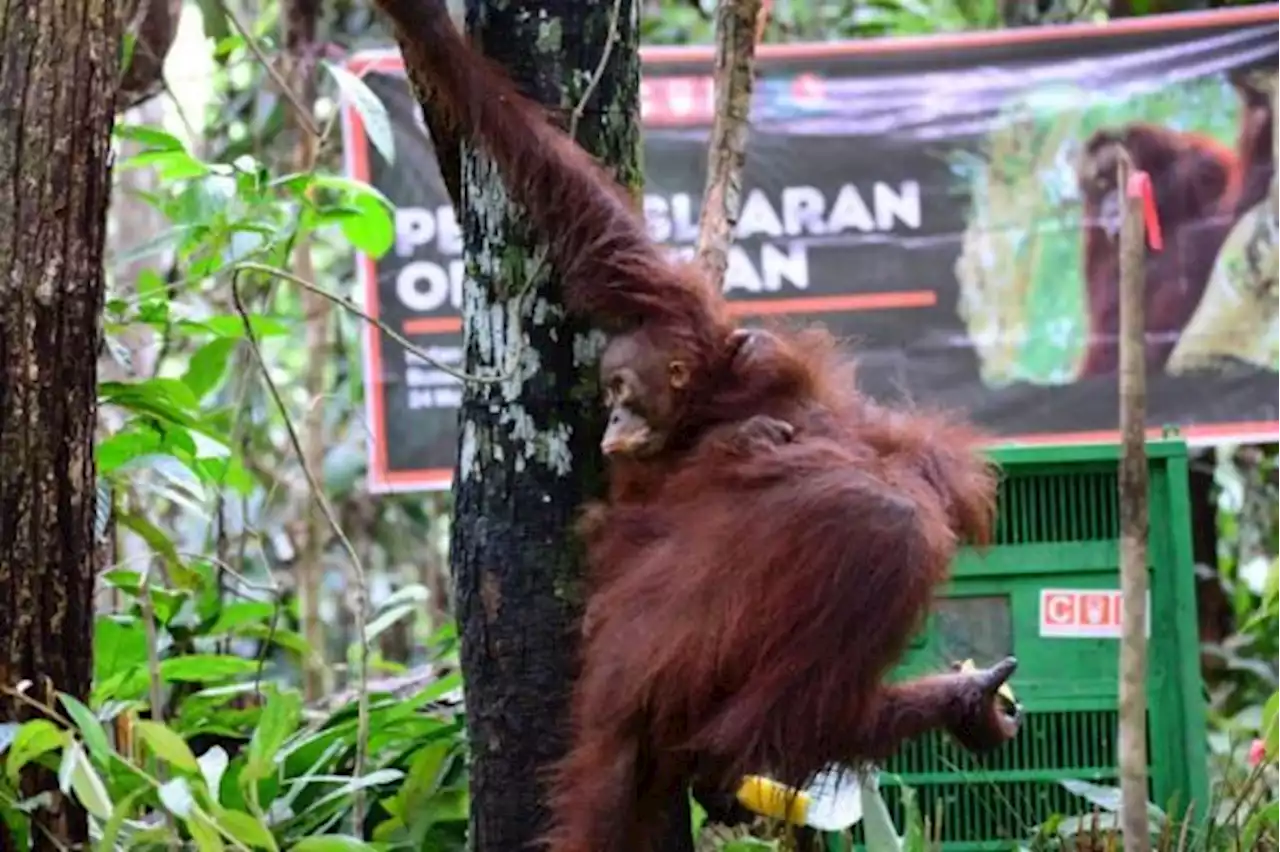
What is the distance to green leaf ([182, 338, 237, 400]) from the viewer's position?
307cm

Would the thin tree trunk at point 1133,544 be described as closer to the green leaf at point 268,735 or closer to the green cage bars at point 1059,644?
the green cage bars at point 1059,644

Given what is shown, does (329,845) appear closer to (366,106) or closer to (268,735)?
(268,735)

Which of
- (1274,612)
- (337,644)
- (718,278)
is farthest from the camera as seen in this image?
(337,644)

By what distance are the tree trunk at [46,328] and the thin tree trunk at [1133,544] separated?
3.80 feet

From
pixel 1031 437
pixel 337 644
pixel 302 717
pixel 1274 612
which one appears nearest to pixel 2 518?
pixel 302 717

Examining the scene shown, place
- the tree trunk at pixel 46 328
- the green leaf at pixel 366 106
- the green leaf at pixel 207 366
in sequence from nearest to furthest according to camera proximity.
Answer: the tree trunk at pixel 46 328 < the green leaf at pixel 366 106 < the green leaf at pixel 207 366

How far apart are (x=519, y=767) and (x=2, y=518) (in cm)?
63

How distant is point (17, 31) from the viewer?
1865 mm

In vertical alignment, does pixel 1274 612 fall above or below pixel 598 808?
above

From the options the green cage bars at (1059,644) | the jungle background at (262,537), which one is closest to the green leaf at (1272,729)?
the jungle background at (262,537)

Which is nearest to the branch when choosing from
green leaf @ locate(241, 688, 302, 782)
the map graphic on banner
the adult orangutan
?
green leaf @ locate(241, 688, 302, 782)

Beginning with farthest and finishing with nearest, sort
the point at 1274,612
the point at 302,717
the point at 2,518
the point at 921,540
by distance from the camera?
the point at 302,717 < the point at 1274,612 < the point at 2,518 < the point at 921,540

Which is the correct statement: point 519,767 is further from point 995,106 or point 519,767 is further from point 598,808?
point 995,106

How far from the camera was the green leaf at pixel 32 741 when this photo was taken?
1.68 metres
